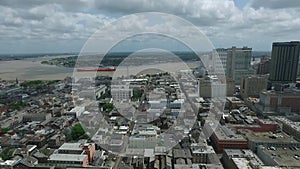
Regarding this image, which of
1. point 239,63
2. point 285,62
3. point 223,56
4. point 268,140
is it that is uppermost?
point 223,56

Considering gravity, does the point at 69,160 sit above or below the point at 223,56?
below

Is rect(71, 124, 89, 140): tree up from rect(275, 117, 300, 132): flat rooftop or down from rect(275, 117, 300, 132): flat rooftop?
down

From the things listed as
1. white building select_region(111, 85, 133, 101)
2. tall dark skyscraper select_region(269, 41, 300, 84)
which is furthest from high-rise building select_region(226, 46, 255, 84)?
white building select_region(111, 85, 133, 101)

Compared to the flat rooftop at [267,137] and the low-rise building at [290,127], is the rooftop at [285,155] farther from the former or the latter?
the low-rise building at [290,127]

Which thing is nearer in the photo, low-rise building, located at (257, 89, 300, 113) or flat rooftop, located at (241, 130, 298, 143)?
flat rooftop, located at (241, 130, 298, 143)

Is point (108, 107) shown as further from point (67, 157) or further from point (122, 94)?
point (67, 157)

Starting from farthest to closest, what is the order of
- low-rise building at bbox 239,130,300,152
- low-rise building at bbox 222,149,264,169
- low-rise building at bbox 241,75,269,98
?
low-rise building at bbox 241,75,269,98, low-rise building at bbox 239,130,300,152, low-rise building at bbox 222,149,264,169

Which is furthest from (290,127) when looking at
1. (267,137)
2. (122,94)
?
(122,94)

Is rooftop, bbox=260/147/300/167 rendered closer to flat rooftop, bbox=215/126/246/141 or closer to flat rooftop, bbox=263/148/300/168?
flat rooftop, bbox=263/148/300/168

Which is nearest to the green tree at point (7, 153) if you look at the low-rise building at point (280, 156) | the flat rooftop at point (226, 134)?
the flat rooftop at point (226, 134)

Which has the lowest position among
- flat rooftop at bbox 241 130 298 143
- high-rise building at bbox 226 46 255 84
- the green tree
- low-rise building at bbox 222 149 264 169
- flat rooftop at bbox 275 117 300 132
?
the green tree
